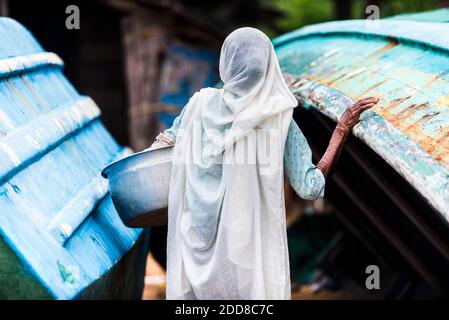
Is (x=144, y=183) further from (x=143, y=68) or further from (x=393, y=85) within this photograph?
(x=143, y=68)

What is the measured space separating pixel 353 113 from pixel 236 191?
72 centimetres

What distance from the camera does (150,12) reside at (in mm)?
10055

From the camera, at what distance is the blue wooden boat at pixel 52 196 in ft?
9.86

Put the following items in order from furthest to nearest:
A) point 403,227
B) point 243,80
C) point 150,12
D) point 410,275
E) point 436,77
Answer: point 150,12
point 410,275
point 403,227
point 436,77
point 243,80

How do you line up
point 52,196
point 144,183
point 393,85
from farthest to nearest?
point 393,85, point 52,196, point 144,183

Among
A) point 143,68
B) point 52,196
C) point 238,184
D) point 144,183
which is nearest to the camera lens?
point 238,184

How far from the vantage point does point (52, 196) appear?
360 centimetres

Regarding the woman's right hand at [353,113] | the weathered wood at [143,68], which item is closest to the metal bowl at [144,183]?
the woman's right hand at [353,113]

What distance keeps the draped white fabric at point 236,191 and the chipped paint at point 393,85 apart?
491 mm

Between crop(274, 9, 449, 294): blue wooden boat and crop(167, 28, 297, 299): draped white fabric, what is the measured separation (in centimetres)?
50

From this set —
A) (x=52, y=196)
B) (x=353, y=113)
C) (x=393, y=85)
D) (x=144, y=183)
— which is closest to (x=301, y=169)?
(x=353, y=113)
